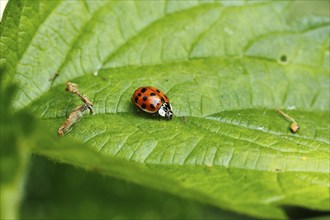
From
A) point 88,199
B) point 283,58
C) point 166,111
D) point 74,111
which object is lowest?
point 88,199

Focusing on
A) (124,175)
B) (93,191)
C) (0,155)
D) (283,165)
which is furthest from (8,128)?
(93,191)

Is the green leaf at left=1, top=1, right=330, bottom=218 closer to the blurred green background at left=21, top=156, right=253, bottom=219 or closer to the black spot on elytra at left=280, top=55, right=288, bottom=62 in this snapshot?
the black spot on elytra at left=280, top=55, right=288, bottom=62

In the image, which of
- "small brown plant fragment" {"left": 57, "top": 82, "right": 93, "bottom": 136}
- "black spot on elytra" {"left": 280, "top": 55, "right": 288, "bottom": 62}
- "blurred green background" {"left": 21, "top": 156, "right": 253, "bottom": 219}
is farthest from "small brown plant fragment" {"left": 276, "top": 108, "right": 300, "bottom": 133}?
"blurred green background" {"left": 21, "top": 156, "right": 253, "bottom": 219}

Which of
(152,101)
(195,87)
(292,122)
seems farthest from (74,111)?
(292,122)

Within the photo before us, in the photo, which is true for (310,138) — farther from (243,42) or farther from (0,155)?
(0,155)

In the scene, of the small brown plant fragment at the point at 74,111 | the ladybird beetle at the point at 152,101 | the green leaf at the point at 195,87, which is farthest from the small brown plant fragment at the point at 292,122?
the small brown plant fragment at the point at 74,111

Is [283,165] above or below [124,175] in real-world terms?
above

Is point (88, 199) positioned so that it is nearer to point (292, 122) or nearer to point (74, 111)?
point (74, 111)

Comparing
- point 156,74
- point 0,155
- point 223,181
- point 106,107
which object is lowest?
point 0,155
